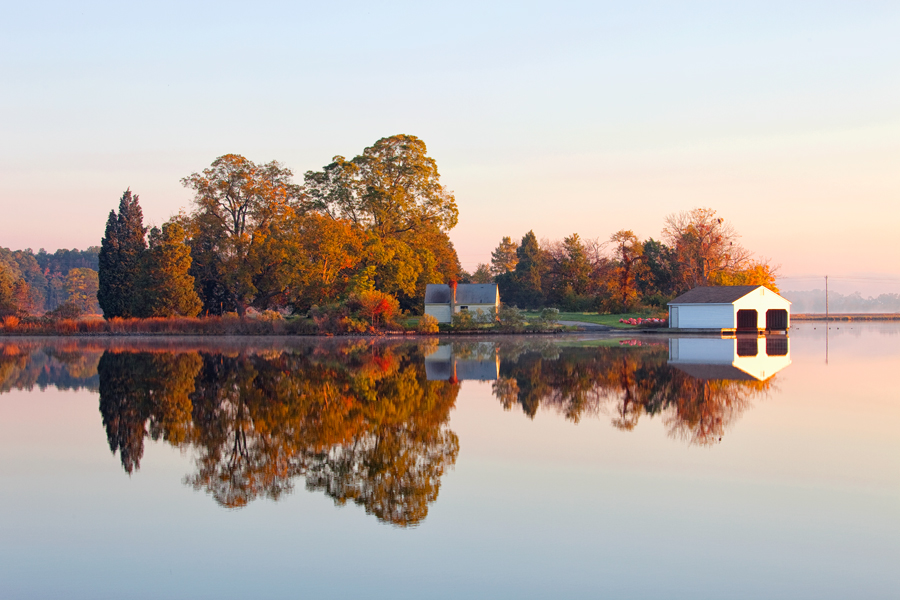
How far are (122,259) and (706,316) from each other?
140 feet

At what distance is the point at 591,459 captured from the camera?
11.4 metres

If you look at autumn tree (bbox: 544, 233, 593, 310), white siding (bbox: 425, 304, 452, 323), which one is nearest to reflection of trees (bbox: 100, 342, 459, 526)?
white siding (bbox: 425, 304, 452, 323)

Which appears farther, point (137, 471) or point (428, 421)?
point (428, 421)

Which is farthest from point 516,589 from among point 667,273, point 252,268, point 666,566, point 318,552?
point 667,273

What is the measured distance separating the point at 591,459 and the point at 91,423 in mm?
10064

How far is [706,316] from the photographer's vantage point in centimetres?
5356

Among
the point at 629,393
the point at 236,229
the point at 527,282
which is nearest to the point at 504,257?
the point at 527,282

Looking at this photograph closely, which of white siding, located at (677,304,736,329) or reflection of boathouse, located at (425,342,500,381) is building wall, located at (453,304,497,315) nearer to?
white siding, located at (677,304,736,329)

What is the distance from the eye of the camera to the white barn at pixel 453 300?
6025cm

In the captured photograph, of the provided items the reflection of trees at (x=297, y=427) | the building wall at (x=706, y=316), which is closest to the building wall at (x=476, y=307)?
the building wall at (x=706, y=316)

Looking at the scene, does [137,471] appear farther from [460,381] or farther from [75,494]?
[460,381]

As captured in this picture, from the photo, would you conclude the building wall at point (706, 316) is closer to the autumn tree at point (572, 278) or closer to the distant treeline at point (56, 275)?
the autumn tree at point (572, 278)

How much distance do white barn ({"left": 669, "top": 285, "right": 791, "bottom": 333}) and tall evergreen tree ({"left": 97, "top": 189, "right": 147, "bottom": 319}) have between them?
39162 mm

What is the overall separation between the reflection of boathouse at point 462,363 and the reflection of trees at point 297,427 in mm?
954
